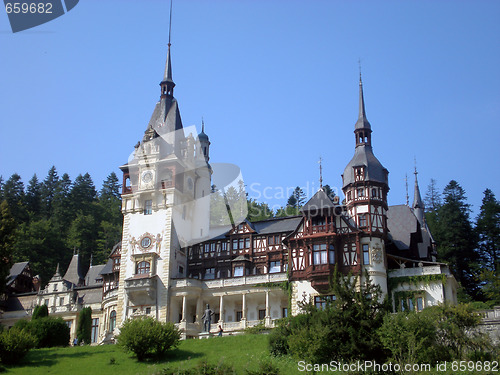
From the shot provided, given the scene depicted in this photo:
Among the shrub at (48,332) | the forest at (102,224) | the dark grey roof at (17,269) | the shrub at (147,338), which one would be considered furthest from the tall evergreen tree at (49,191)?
the shrub at (147,338)

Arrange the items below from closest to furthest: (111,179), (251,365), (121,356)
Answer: (251,365) → (121,356) → (111,179)

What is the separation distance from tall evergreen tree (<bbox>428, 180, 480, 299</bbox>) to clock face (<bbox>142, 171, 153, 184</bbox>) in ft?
103

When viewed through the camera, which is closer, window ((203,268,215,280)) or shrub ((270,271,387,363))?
shrub ((270,271,387,363))

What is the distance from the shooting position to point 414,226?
55688mm

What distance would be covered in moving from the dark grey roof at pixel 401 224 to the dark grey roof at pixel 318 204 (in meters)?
7.32

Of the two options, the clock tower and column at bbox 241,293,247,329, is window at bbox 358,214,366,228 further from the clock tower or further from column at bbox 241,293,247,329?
the clock tower

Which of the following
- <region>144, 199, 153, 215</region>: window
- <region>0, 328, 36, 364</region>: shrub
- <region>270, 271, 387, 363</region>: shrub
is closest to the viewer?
<region>270, 271, 387, 363</region>: shrub

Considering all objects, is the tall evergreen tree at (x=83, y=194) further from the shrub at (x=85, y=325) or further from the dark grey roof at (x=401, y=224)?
the dark grey roof at (x=401, y=224)

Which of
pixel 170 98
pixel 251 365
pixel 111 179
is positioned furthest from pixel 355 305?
pixel 111 179

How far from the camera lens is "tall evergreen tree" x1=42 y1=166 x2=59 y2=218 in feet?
309

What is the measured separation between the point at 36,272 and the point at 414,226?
45346 mm

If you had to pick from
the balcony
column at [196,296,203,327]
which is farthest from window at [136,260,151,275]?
column at [196,296,203,327]

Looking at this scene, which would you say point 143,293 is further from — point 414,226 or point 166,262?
point 414,226

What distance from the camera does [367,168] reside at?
53.6m
